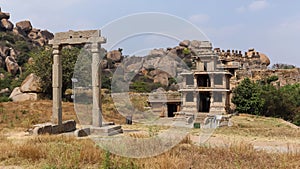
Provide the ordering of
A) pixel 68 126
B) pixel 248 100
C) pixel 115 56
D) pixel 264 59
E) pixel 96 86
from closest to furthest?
1. pixel 96 86
2. pixel 68 126
3. pixel 248 100
4. pixel 115 56
5. pixel 264 59

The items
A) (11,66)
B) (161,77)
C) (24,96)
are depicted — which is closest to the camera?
(24,96)

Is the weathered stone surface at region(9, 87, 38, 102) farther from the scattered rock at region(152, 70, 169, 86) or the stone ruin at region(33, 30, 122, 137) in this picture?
the scattered rock at region(152, 70, 169, 86)

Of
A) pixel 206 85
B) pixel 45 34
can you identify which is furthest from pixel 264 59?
pixel 45 34

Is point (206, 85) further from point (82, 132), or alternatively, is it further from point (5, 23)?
point (5, 23)

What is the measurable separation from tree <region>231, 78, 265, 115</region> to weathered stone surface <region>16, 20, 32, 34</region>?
54.4m

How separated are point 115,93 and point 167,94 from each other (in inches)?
381

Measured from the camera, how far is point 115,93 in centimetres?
2066

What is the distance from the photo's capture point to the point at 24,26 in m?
67.1

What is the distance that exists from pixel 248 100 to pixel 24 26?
56.5 meters

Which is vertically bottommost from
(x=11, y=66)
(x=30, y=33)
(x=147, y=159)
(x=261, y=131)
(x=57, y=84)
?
(x=261, y=131)

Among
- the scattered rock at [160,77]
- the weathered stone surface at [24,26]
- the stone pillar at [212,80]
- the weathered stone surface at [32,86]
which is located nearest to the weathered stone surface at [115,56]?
the scattered rock at [160,77]

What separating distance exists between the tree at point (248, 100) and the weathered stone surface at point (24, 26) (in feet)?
179

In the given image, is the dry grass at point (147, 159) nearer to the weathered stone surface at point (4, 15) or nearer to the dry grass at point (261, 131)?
the dry grass at point (261, 131)

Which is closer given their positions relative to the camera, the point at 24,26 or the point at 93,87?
the point at 93,87
